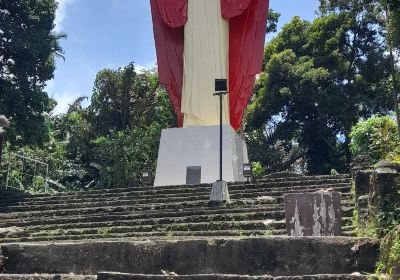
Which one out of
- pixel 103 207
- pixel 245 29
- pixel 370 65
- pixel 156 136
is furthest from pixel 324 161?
pixel 103 207

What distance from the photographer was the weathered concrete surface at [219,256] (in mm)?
4375

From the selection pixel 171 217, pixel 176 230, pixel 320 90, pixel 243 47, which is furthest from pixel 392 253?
pixel 320 90

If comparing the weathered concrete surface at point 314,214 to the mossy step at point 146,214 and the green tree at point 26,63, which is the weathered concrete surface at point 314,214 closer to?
the mossy step at point 146,214

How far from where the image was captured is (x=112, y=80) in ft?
77.9

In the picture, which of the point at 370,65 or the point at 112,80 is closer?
the point at 370,65

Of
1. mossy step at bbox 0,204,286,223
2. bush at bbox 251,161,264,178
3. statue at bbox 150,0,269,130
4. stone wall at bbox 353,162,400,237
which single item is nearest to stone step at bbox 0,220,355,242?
mossy step at bbox 0,204,286,223

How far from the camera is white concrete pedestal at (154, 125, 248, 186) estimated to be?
13539 mm

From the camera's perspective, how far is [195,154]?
13906 mm

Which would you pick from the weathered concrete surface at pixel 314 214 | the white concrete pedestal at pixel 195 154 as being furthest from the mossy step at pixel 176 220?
the white concrete pedestal at pixel 195 154

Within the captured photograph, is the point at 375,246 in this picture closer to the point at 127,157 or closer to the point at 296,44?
the point at 127,157

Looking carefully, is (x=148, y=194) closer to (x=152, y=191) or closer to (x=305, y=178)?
(x=152, y=191)

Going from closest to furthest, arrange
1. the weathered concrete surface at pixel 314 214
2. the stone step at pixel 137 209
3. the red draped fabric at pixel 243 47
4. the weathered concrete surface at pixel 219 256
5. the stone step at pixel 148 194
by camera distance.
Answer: the weathered concrete surface at pixel 219 256, the weathered concrete surface at pixel 314 214, the stone step at pixel 137 209, the stone step at pixel 148 194, the red draped fabric at pixel 243 47

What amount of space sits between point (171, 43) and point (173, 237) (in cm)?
957

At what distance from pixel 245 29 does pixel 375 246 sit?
11635mm
